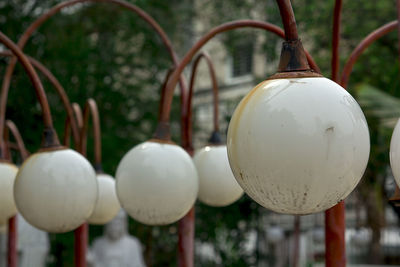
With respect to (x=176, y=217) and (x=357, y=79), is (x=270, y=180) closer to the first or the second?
(x=176, y=217)

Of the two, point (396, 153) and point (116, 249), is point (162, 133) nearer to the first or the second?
point (396, 153)

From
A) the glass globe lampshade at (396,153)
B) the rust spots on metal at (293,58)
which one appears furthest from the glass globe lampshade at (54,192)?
the glass globe lampshade at (396,153)

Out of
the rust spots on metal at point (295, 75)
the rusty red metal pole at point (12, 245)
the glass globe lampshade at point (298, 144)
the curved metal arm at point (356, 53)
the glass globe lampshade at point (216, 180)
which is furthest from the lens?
the rusty red metal pole at point (12, 245)

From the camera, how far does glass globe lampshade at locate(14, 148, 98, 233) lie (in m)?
2.88

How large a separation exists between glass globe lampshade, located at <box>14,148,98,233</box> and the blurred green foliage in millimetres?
7901

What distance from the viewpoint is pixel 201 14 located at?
53.7 feet

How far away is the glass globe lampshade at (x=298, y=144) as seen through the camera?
67.6 inches

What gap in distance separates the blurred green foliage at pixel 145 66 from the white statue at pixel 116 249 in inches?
65.5

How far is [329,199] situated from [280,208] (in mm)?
131

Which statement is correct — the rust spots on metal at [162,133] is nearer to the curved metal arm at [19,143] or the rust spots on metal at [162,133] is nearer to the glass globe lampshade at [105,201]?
the glass globe lampshade at [105,201]

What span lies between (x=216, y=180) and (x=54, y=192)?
42.8 inches

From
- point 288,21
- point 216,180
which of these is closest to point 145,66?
point 216,180

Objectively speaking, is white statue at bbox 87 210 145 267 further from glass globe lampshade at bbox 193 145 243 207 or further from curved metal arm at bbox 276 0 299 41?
curved metal arm at bbox 276 0 299 41

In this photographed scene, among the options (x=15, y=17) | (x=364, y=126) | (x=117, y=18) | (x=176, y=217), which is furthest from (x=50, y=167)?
Result: (x=117, y=18)
